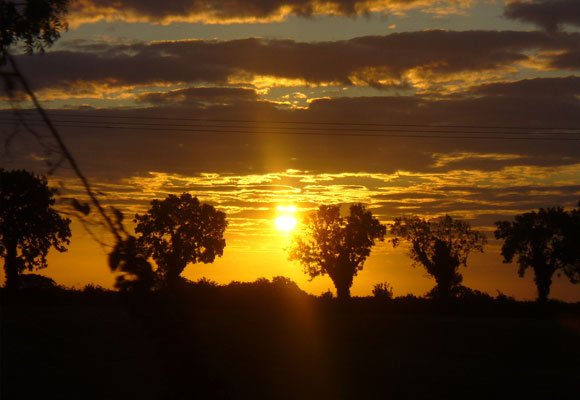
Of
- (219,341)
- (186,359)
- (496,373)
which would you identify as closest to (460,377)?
(496,373)

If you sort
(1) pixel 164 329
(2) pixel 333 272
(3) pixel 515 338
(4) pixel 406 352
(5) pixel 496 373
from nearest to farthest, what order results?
(1) pixel 164 329 < (5) pixel 496 373 < (4) pixel 406 352 < (3) pixel 515 338 < (2) pixel 333 272

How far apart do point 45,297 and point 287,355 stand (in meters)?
19.7

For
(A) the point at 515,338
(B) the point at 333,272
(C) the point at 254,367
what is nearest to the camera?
(C) the point at 254,367

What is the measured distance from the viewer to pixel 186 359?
43.6ft

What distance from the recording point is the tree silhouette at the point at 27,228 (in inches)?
2475

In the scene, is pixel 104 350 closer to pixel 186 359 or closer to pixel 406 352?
pixel 406 352

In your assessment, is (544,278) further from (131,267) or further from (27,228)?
(131,267)

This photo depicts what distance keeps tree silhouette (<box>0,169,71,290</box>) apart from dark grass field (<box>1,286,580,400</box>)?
18.7 m

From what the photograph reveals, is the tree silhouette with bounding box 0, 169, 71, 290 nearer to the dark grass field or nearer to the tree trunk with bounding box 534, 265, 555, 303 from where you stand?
the dark grass field

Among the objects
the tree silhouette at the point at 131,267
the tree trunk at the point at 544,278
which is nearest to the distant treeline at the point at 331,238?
the tree trunk at the point at 544,278

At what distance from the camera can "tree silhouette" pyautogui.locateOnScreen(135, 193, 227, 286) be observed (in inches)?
3152

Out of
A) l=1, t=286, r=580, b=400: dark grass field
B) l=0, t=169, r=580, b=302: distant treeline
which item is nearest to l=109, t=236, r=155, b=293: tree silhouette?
l=1, t=286, r=580, b=400: dark grass field

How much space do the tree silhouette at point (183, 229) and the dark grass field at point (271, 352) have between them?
32696 millimetres

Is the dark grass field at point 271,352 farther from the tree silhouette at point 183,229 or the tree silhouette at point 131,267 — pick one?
the tree silhouette at point 183,229
